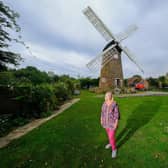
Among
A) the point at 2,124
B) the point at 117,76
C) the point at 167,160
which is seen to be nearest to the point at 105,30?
the point at 117,76

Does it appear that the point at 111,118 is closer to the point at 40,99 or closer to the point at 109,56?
the point at 40,99

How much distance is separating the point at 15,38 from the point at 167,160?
5944 mm

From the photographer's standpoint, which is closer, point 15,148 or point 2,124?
point 15,148

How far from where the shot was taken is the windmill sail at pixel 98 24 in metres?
21.5

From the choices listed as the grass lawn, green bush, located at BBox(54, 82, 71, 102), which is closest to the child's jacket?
the grass lawn

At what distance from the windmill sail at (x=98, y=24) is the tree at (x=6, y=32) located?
17.7 metres

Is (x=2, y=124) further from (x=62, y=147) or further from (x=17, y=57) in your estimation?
(x=62, y=147)

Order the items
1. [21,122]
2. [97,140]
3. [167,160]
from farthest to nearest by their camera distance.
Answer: [21,122] → [97,140] → [167,160]

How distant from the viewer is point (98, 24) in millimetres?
21766

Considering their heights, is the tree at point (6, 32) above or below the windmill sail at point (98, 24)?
below

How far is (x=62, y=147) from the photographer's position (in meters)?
3.77

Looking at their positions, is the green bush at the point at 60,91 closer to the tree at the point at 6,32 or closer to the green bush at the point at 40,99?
the green bush at the point at 40,99

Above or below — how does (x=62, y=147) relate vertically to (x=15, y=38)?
below

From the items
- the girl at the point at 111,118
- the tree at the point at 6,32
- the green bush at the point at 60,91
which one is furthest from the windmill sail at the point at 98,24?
the girl at the point at 111,118
